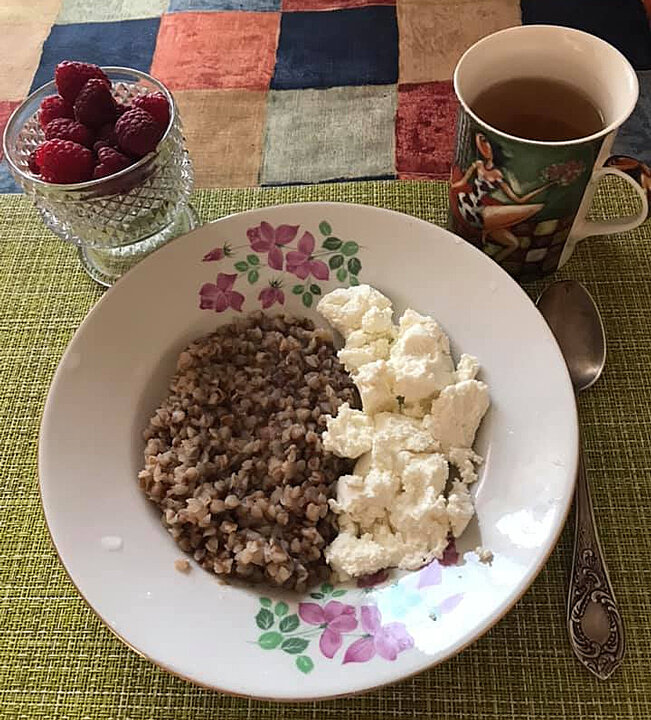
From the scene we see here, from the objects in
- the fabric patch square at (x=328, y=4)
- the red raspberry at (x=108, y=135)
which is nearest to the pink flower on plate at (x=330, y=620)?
the red raspberry at (x=108, y=135)

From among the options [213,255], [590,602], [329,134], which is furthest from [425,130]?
[590,602]

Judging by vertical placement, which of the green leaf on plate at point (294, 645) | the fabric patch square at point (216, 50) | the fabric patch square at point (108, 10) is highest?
the fabric patch square at point (108, 10)

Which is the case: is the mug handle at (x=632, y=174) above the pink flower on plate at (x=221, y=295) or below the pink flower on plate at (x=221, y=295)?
above

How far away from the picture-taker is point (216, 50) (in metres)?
1.49

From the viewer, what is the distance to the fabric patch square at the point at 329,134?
129cm

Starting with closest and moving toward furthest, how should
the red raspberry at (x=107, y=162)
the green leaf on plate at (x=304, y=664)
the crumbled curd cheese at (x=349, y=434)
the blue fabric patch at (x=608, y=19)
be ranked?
the green leaf on plate at (x=304, y=664) → the crumbled curd cheese at (x=349, y=434) → the red raspberry at (x=107, y=162) → the blue fabric patch at (x=608, y=19)

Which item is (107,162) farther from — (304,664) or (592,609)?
(592,609)

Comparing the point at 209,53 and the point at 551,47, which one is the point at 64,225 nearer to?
the point at 209,53

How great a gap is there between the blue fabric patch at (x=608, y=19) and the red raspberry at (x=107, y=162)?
0.90 meters

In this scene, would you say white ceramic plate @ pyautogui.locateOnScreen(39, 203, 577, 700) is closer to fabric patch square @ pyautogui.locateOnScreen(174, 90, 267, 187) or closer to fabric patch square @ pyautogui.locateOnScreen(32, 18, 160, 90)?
fabric patch square @ pyautogui.locateOnScreen(174, 90, 267, 187)

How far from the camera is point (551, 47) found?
1032 millimetres

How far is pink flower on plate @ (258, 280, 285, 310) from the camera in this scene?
3.43 feet

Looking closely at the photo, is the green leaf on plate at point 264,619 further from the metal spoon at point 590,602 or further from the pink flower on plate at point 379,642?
the metal spoon at point 590,602

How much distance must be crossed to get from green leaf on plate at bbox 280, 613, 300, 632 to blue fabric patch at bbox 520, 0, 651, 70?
3.87ft
